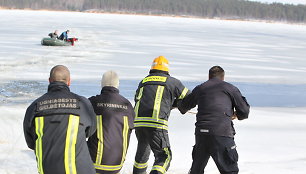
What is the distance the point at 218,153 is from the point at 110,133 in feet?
3.29

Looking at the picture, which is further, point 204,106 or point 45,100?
point 204,106

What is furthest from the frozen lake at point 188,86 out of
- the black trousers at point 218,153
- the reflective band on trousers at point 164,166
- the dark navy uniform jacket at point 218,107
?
the dark navy uniform jacket at point 218,107

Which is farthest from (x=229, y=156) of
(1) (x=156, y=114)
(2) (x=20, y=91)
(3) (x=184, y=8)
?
(3) (x=184, y=8)

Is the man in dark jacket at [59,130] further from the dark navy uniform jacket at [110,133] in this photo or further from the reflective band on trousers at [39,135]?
the dark navy uniform jacket at [110,133]

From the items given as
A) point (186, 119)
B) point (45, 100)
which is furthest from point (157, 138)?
point (186, 119)

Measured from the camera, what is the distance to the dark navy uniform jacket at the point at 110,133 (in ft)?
13.4

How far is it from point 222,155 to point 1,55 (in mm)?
16615

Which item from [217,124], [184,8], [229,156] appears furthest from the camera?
[184,8]

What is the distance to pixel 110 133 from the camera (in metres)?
4.09

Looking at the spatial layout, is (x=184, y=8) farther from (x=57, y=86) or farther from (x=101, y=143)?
(x=57, y=86)

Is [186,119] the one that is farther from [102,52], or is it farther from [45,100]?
[102,52]

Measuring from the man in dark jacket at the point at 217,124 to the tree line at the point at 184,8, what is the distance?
150921 mm

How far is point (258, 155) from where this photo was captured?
23.2ft

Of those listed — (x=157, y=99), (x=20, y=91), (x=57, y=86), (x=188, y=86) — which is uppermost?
(x=57, y=86)
